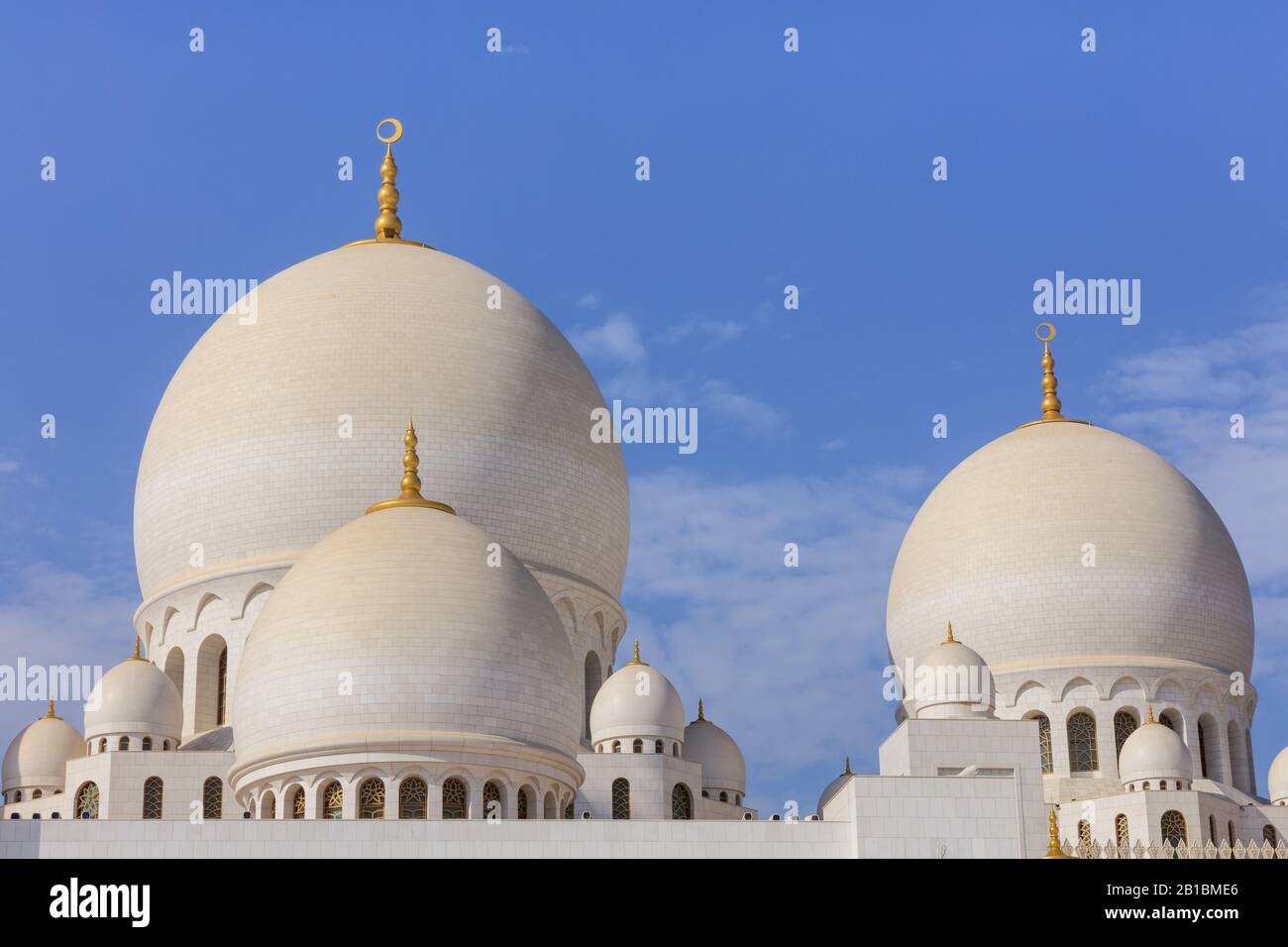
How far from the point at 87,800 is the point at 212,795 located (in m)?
2.50

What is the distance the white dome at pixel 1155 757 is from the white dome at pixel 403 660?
1224 cm

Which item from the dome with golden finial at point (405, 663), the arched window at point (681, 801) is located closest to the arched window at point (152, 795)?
the dome with golden finial at point (405, 663)

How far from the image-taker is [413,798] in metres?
32.1

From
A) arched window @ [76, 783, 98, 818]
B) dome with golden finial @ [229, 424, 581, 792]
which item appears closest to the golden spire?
dome with golden finial @ [229, 424, 581, 792]

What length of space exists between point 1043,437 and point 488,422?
1293 centimetres

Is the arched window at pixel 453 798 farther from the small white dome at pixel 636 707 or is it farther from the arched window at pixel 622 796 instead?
the small white dome at pixel 636 707

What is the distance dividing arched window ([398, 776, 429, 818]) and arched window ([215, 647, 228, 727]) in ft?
26.7

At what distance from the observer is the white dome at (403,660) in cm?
3231

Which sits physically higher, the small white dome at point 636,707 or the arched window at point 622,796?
the small white dome at point 636,707

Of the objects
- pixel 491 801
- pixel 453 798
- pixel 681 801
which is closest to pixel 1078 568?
pixel 681 801

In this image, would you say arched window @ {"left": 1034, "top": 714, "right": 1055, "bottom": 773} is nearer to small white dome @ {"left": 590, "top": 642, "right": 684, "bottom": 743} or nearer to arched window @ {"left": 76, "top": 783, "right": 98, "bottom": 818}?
small white dome @ {"left": 590, "top": 642, "right": 684, "bottom": 743}
